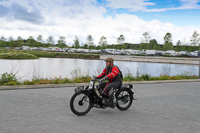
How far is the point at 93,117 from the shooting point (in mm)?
5711

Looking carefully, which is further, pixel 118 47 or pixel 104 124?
pixel 118 47

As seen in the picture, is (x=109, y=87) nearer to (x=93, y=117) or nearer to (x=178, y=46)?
(x=93, y=117)

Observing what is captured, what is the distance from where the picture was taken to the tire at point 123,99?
21.5 feet

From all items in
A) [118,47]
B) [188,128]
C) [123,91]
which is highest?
[118,47]

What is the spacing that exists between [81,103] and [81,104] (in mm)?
26

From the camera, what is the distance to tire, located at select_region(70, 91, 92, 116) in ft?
18.6

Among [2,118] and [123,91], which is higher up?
[123,91]

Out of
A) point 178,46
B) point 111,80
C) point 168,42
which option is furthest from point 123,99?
point 178,46

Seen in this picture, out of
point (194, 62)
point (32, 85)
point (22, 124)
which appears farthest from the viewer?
point (194, 62)

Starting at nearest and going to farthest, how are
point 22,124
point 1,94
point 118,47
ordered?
point 22,124
point 1,94
point 118,47

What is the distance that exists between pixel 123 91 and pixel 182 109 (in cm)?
200

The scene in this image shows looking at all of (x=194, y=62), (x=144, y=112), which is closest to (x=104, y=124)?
(x=144, y=112)

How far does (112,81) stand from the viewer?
6.27m

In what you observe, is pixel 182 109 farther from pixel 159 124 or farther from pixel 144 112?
pixel 159 124
